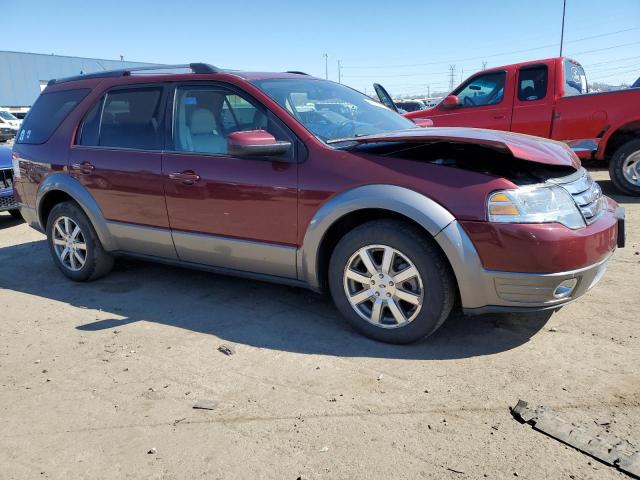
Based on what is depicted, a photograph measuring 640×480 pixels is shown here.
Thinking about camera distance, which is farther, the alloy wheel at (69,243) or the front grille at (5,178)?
the front grille at (5,178)

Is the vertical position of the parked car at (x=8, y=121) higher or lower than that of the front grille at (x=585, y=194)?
higher

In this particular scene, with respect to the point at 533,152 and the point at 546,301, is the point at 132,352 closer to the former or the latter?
the point at 546,301

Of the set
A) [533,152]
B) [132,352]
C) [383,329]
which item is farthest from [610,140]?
[132,352]

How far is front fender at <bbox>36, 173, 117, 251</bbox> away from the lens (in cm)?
453

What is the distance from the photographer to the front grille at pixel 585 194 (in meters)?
3.10

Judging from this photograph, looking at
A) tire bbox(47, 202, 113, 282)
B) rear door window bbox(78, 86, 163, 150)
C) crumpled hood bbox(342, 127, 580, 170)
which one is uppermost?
rear door window bbox(78, 86, 163, 150)

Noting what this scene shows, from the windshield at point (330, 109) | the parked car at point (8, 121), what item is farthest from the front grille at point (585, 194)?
the parked car at point (8, 121)

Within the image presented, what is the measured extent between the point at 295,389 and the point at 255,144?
1513 mm

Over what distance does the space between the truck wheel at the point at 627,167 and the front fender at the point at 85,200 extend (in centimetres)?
640

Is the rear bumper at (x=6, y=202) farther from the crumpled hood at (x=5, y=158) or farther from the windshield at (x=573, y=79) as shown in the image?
the windshield at (x=573, y=79)

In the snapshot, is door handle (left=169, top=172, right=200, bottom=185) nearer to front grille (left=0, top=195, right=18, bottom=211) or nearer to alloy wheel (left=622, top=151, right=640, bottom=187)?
front grille (left=0, top=195, right=18, bottom=211)

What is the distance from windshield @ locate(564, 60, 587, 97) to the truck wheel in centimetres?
118

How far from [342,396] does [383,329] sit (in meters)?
0.66

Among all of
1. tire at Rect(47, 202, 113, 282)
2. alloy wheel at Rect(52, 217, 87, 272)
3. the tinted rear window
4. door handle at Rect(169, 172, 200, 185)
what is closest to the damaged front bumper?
door handle at Rect(169, 172, 200, 185)
